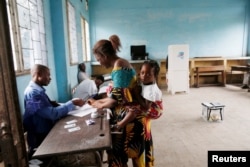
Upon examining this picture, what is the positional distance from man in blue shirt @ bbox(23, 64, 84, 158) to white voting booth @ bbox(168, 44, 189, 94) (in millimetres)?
4628

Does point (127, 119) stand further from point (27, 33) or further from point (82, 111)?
point (27, 33)

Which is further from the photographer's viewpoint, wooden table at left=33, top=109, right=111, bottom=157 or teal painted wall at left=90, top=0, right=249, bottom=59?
teal painted wall at left=90, top=0, right=249, bottom=59

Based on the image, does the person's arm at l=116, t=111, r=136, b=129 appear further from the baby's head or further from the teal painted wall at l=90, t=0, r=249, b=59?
the teal painted wall at l=90, t=0, r=249, b=59

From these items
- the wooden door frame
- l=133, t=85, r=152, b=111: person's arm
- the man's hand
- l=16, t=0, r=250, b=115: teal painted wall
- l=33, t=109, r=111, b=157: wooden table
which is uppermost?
l=16, t=0, r=250, b=115: teal painted wall

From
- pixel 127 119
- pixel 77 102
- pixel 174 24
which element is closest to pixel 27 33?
pixel 77 102

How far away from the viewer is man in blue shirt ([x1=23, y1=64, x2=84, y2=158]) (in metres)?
1.55

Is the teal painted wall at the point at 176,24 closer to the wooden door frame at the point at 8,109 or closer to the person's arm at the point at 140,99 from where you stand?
the person's arm at the point at 140,99

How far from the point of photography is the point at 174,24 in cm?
724

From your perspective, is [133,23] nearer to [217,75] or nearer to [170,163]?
[217,75]

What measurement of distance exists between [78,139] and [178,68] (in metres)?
5.03

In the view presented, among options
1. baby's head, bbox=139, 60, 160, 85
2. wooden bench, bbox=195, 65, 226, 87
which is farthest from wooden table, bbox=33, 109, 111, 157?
wooden bench, bbox=195, 65, 226, 87

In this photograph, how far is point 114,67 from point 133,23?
20.3ft

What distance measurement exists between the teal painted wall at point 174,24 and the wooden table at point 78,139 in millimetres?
5952

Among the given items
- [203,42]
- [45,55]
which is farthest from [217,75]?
[45,55]
